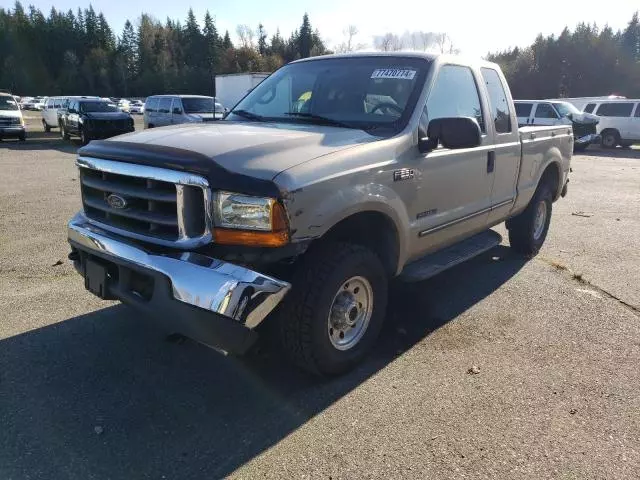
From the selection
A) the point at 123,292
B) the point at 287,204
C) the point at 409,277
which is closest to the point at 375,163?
the point at 287,204

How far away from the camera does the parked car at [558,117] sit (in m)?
20.1

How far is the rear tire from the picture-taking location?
6.04 m

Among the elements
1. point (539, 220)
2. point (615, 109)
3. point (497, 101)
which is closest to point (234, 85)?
point (615, 109)

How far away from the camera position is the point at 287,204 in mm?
2711

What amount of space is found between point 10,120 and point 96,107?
11.4 feet

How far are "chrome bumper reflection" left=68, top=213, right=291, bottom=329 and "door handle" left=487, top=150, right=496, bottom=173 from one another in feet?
8.43

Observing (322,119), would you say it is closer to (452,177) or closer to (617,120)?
(452,177)

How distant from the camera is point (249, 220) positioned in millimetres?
2729

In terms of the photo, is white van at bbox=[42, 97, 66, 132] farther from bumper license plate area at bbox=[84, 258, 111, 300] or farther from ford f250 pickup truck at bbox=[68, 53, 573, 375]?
bumper license plate area at bbox=[84, 258, 111, 300]

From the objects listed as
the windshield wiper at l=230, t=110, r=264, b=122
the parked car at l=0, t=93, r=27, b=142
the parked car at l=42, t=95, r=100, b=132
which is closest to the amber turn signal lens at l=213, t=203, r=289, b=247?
the windshield wiper at l=230, t=110, r=264, b=122

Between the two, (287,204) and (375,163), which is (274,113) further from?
(287,204)

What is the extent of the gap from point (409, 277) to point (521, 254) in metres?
2.85

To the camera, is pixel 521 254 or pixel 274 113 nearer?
pixel 274 113

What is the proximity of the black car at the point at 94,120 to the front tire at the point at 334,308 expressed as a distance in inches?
719
